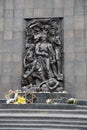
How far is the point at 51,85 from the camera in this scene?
21.5m

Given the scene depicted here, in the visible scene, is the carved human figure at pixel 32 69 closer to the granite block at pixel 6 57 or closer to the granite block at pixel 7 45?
the granite block at pixel 6 57

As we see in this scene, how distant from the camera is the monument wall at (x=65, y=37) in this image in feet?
71.4

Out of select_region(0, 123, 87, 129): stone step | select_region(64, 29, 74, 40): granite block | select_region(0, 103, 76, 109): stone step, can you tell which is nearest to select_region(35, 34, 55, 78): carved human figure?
select_region(64, 29, 74, 40): granite block

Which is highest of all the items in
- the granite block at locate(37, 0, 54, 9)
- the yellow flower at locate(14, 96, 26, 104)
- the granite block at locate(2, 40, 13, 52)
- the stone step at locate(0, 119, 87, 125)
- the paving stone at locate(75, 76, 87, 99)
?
the granite block at locate(37, 0, 54, 9)

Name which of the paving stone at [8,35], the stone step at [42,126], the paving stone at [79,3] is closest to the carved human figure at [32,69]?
the paving stone at [8,35]

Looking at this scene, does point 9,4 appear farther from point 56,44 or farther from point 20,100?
point 20,100

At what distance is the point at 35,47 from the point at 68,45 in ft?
6.46

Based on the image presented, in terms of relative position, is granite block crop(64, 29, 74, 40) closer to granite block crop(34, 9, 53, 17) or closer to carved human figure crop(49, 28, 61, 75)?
carved human figure crop(49, 28, 61, 75)

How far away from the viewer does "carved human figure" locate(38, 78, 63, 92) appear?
21.3 metres

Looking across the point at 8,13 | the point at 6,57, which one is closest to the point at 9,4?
the point at 8,13

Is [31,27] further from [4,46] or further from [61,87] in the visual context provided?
[61,87]

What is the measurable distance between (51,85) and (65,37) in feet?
10.1

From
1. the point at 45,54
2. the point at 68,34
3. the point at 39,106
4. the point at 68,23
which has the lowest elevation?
the point at 39,106

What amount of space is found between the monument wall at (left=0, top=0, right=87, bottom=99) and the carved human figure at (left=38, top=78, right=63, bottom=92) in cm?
54
